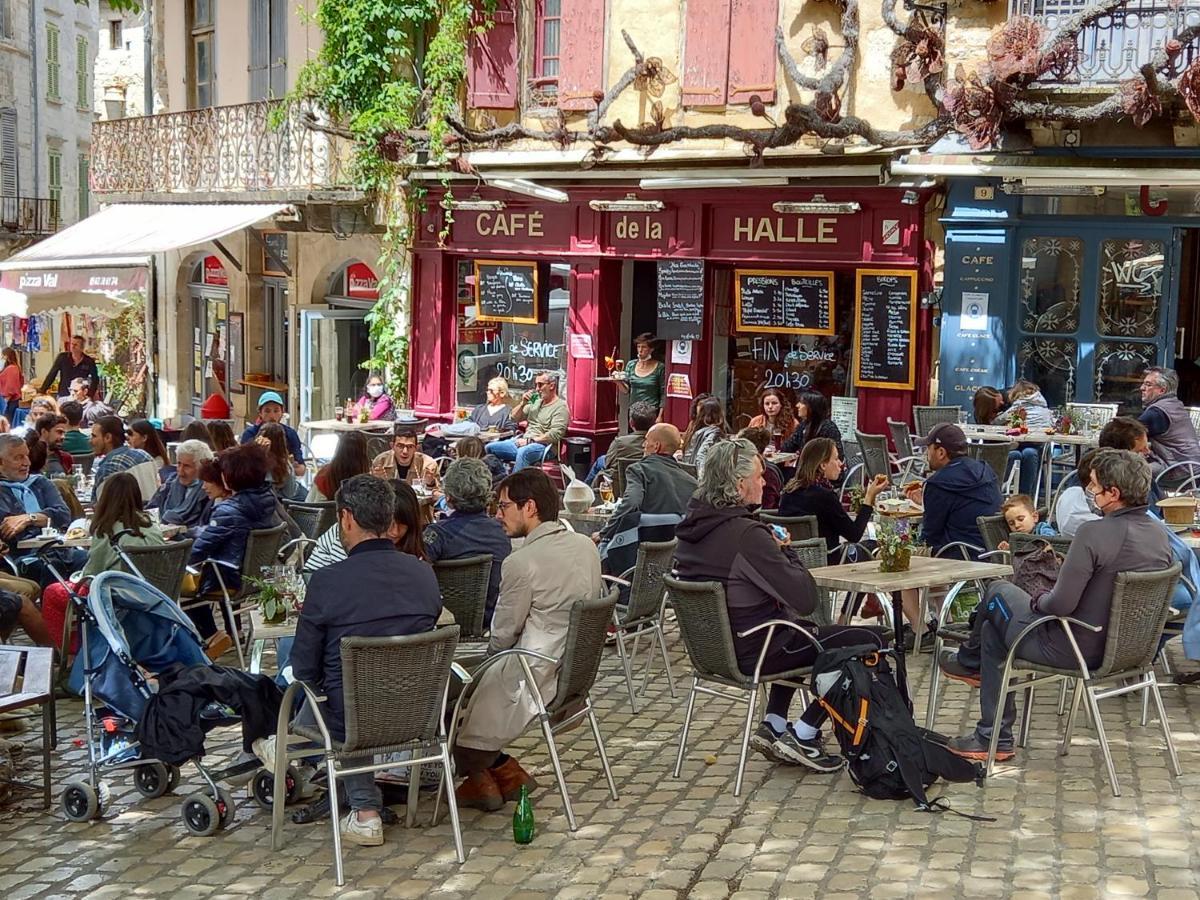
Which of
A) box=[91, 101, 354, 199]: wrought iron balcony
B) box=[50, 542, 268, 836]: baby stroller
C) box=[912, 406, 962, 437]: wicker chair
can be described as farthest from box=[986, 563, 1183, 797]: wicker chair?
box=[91, 101, 354, 199]: wrought iron balcony

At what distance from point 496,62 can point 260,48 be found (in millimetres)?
4524

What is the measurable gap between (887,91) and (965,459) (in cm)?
661

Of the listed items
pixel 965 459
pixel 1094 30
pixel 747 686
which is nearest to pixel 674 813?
pixel 747 686

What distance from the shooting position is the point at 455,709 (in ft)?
22.6

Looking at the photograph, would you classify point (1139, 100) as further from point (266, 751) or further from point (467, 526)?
point (266, 751)

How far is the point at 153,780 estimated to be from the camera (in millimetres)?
7387

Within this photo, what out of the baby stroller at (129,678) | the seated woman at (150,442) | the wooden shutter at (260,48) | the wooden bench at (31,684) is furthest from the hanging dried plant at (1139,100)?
the wooden shutter at (260,48)

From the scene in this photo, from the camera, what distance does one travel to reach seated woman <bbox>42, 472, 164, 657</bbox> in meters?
8.83

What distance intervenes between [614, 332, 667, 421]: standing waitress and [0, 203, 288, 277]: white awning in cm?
452

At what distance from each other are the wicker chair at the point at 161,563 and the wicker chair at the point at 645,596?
2238 mm

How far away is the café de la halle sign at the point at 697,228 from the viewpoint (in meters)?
15.7

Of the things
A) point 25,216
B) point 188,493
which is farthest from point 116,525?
point 25,216

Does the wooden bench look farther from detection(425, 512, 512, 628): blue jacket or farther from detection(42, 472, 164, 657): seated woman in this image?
detection(425, 512, 512, 628): blue jacket

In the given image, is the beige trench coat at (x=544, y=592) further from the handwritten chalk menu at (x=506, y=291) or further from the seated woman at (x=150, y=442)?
the handwritten chalk menu at (x=506, y=291)
